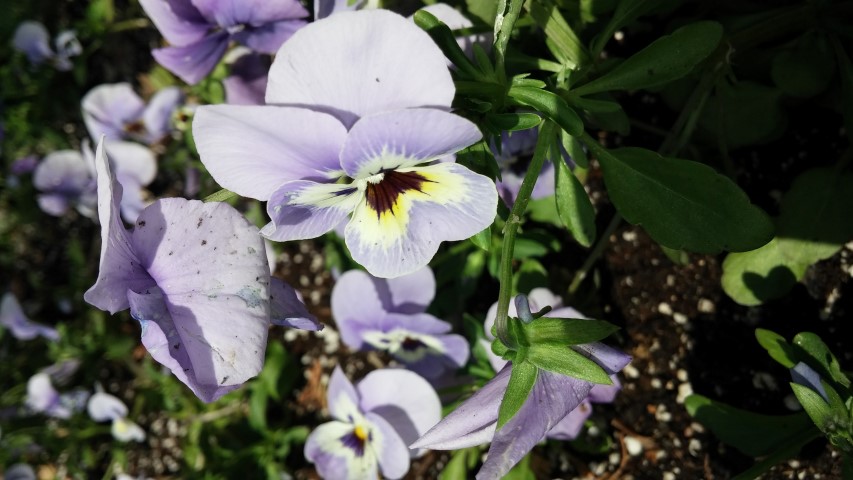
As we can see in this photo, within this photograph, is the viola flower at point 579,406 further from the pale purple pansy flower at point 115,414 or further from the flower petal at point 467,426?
the pale purple pansy flower at point 115,414

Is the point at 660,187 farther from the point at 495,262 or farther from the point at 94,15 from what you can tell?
the point at 94,15

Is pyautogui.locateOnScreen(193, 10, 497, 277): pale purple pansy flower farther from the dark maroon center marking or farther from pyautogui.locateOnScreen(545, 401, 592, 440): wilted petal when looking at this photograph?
pyautogui.locateOnScreen(545, 401, 592, 440): wilted petal

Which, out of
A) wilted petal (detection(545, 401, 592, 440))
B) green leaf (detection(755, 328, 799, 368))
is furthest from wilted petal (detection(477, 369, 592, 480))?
wilted petal (detection(545, 401, 592, 440))

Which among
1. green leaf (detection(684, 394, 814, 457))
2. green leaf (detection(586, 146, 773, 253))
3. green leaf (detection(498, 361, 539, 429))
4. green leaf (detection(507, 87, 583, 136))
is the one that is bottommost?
green leaf (detection(684, 394, 814, 457))

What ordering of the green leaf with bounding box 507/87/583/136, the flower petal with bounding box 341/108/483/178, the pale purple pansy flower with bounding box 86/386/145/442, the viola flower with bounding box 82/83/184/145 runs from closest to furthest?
1. the flower petal with bounding box 341/108/483/178
2. the green leaf with bounding box 507/87/583/136
3. the viola flower with bounding box 82/83/184/145
4. the pale purple pansy flower with bounding box 86/386/145/442

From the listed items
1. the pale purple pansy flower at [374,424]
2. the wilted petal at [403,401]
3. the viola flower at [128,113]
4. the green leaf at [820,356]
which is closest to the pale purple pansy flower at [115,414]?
the viola flower at [128,113]

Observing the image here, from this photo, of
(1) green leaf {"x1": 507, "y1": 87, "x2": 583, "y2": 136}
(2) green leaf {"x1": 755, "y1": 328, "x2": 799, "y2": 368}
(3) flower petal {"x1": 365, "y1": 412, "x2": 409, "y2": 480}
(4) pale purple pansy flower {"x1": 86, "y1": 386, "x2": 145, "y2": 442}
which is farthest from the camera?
(4) pale purple pansy flower {"x1": 86, "y1": 386, "x2": 145, "y2": 442}
